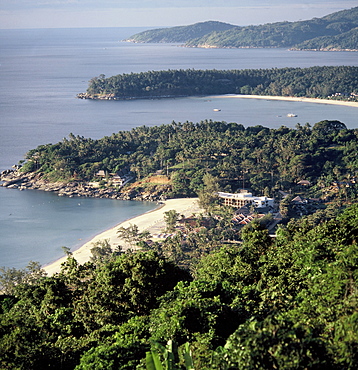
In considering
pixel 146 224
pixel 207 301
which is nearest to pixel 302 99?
pixel 146 224

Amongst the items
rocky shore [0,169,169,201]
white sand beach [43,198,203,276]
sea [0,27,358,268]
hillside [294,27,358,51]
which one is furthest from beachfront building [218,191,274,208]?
hillside [294,27,358,51]

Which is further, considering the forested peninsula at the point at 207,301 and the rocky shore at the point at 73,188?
the rocky shore at the point at 73,188

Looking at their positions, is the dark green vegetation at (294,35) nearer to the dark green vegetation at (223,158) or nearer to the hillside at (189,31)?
the hillside at (189,31)

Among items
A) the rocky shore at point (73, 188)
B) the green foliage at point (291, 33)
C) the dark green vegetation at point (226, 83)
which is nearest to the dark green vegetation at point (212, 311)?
the rocky shore at point (73, 188)

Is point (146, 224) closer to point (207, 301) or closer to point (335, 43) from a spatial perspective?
point (207, 301)

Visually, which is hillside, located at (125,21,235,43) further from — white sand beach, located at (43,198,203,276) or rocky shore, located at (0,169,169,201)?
white sand beach, located at (43,198,203,276)

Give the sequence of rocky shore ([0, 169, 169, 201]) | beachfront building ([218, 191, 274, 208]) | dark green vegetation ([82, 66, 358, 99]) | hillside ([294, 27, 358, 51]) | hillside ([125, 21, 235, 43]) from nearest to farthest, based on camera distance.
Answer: beachfront building ([218, 191, 274, 208]) → rocky shore ([0, 169, 169, 201]) → dark green vegetation ([82, 66, 358, 99]) → hillside ([294, 27, 358, 51]) → hillside ([125, 21, 235, 43])
